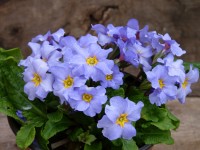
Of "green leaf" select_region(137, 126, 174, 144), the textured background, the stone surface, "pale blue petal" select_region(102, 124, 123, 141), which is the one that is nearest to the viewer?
"pale blue petal" select_region(102, 124, 123, 141)

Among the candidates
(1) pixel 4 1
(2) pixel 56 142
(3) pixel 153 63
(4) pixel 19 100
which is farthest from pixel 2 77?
(1) pixel 4 1

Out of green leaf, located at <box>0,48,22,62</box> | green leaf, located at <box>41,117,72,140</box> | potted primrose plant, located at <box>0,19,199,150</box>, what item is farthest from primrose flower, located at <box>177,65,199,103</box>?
green leaf, located at <box>0,48,22,62</box>

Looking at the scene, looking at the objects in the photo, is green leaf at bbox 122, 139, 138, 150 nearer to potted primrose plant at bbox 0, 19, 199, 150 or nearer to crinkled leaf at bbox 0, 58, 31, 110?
potted primrose plant at bbox 0, 19, 199, 150

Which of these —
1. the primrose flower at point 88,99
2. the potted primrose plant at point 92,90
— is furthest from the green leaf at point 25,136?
the primrose flower at point 88,99

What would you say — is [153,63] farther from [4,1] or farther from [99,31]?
[4,1]

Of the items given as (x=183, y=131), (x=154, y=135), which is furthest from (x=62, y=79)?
(x=183, y=131)

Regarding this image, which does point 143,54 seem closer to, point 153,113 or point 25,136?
point 153,113
